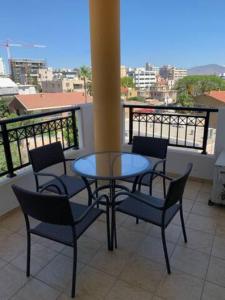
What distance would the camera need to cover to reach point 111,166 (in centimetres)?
219

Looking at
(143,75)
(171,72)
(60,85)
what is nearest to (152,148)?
Answer: (171,72)

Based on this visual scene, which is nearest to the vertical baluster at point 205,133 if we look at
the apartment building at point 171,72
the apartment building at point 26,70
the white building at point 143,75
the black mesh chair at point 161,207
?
the black mesh chair at point 161,207

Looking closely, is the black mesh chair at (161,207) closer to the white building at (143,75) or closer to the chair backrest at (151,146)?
the chair backrest at (151,146)

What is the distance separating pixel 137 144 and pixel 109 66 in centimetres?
94

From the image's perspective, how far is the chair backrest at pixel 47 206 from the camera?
1354 millimetres

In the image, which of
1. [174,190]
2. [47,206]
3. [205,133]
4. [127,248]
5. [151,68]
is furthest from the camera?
[151,68]

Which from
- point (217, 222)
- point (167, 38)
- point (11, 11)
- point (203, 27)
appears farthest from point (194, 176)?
point (11, 11)

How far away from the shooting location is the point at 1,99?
753 inches

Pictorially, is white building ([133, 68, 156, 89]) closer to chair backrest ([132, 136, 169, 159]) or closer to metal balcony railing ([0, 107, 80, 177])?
metal balcony railing ([0, 107, 80, 177])

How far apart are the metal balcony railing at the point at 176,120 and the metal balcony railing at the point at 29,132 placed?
3.06ft

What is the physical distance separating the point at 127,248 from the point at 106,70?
1867 millimetres

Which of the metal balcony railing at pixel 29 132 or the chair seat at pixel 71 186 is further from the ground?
the metal balcony railing at pixel 29 132

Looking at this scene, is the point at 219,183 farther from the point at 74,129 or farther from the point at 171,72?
the point at 171,72

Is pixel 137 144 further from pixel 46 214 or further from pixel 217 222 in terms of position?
A: pixel 46 214
